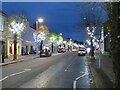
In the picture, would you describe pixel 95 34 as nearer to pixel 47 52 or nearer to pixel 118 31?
pixel 47 52

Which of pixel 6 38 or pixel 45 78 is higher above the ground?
pixel 6 38

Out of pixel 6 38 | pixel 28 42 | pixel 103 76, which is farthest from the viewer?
pixel 28 42

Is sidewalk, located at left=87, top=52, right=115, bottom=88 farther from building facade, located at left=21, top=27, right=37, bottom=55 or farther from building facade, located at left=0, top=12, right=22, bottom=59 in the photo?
building facade, located at left=21, top=27, right=37, bottom=55

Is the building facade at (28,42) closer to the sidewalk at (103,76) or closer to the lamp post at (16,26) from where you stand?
the lamp post at (16,26)

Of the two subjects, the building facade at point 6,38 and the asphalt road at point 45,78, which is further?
the building facade at point 6,38

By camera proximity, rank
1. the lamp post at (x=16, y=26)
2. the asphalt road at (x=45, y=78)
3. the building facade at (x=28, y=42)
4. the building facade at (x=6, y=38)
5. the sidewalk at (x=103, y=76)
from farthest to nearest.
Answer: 1. the building facade at (x=28, y=42)
2. the building facade at (x=6, y=38)
3. the lamp post at (x=16, y=26)
4. the asphalt road at (x=45, y=78)
5. the sidewalk at (x=103, y=76)

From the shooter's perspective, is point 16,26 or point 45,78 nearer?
point 45,78

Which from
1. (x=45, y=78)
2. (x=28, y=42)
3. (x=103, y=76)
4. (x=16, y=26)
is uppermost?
(x=16, y=26)

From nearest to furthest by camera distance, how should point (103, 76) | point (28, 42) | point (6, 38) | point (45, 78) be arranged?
point (103, 76) < point (45, 78) < point (6, 38) < point (28, 42)

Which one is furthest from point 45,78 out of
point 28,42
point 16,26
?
point 28,42

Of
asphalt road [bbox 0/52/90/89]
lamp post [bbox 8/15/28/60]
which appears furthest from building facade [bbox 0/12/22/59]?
asphalt road [bbox 0/52/90/89]

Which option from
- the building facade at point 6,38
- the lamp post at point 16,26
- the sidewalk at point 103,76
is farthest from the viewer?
the building facade at point 6,38

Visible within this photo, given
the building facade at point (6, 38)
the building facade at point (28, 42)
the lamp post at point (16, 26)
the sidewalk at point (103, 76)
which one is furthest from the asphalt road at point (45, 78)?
the building facade at point (28, 42)

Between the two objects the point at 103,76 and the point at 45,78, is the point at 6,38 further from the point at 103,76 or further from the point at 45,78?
the point at 103,76
